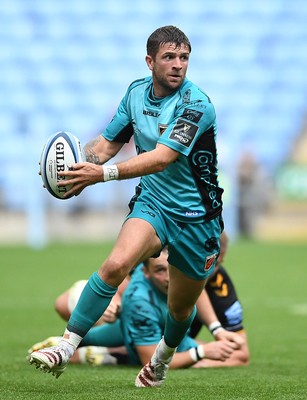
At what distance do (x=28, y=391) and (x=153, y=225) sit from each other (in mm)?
1092

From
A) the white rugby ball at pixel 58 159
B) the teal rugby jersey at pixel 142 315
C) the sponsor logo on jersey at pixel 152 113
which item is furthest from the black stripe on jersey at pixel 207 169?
the teal rugby jersey at pixel 142 315

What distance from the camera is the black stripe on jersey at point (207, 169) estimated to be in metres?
5.36

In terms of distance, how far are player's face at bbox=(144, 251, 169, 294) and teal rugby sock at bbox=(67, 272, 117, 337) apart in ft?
4.16

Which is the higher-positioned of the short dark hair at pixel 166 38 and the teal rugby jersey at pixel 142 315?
the short dark hair at pixel 166 38

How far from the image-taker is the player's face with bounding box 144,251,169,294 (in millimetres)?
6410

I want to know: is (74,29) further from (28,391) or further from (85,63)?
(28,391)

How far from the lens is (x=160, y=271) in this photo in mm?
6434

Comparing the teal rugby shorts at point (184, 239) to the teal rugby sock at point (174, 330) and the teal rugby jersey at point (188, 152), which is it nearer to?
the teal rugby jersey at point (188, 152)

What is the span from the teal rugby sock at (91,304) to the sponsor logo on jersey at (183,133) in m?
0.81

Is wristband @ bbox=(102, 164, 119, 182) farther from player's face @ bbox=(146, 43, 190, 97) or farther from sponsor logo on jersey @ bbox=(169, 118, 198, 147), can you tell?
player's face @ bbox=(146, 43, 190, 97)

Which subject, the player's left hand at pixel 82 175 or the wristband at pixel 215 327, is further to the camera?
the wristband at pixel 215 327

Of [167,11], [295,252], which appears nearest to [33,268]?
[295,252]

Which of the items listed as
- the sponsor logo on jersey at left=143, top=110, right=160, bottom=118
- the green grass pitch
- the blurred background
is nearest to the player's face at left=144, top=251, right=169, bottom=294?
the green grass pitch

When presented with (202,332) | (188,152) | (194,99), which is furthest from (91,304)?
(202,332)
